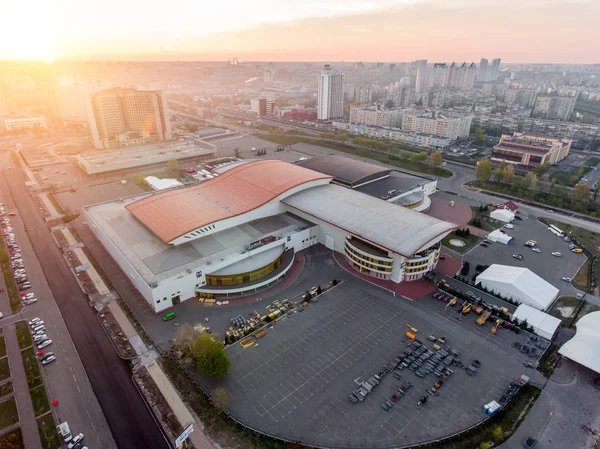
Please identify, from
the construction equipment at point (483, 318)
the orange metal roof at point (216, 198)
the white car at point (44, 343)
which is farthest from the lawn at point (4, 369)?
the construction equipment at point (483, 318)

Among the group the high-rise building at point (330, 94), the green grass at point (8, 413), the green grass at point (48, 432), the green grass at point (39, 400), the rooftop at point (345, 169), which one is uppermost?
the high-rise building at point (330, 94)

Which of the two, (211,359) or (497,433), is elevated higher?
(211,359)

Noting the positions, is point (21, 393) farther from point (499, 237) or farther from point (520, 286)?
point (499, 237)

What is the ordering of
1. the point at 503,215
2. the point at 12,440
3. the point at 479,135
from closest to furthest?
the point at 12,440
the point at 503,215
the point at 479,135

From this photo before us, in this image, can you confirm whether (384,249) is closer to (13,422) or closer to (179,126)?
(13,422)

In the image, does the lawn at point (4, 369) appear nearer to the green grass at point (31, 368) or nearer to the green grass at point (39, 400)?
the green grass at point (31, 368)

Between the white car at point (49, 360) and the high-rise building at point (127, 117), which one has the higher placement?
the high-rise building at point (127, 117)

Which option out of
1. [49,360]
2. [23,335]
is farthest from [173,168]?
[49,360]
